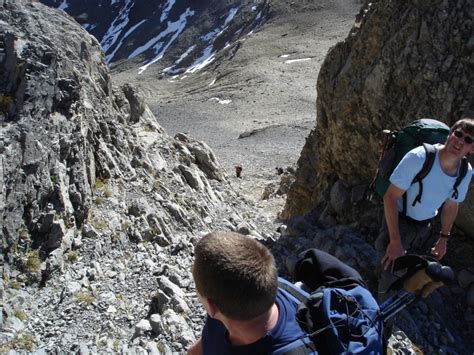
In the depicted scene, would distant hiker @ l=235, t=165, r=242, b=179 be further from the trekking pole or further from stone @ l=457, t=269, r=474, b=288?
the trekking pole

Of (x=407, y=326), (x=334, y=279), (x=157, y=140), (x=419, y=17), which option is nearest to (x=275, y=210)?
(x=157, y=140)

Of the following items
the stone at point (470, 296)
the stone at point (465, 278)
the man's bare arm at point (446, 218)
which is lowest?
the stone at point (470, 296)

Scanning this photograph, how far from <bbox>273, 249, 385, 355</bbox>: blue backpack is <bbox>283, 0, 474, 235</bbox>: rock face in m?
7.90

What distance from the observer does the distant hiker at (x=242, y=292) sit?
2969 mm

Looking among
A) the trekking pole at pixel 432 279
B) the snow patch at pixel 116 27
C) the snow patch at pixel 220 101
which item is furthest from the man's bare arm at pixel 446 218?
the snow patch at pixel 116 27

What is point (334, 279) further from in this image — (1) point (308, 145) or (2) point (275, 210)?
(2) point (275, 210)

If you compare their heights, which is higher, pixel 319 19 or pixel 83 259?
pixel 83 259

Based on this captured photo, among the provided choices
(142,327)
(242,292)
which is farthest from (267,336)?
(142,327)

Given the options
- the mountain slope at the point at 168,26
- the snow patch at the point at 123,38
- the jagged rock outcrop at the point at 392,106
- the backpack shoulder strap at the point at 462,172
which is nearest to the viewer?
the backpack shoulder strap at the point at 462,172

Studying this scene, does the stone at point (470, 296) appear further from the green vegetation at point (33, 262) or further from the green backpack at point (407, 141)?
the green vegetation at point (33, 262)

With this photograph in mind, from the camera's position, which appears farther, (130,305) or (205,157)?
(205,157)

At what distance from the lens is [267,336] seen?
304 cm

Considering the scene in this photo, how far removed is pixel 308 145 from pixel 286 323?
15.9 m

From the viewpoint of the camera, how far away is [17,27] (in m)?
11.6
